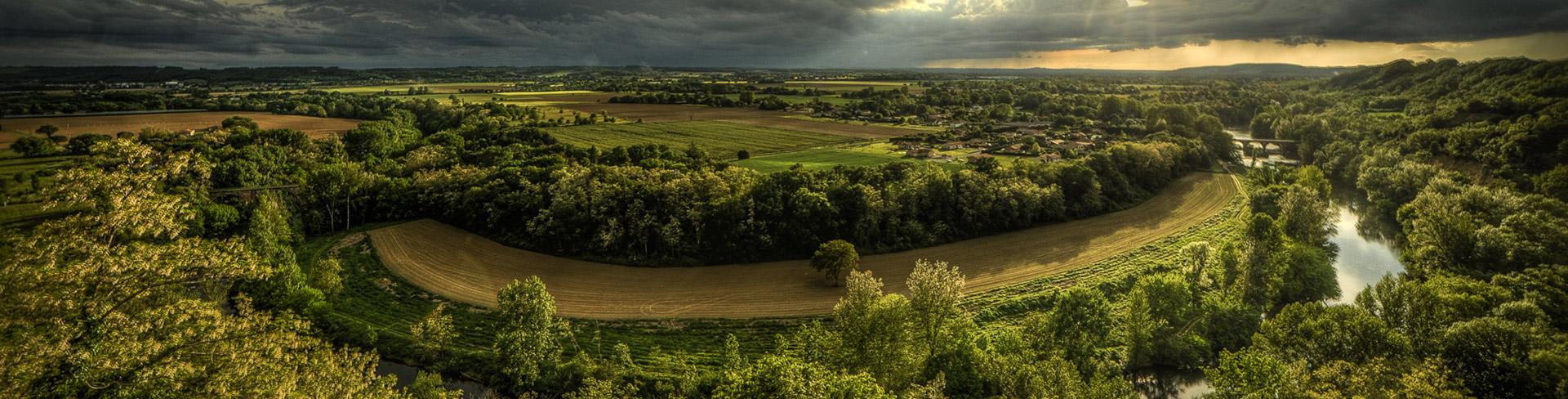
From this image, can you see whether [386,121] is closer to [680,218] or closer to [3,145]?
[3,145]

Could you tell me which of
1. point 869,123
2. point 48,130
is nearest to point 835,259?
point 48,130

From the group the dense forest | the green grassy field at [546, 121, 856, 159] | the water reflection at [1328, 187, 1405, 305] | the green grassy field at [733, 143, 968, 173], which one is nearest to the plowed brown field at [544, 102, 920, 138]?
the green grassy field at [546, 121, 856, 159]

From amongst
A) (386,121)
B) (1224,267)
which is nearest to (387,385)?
(1224,267)

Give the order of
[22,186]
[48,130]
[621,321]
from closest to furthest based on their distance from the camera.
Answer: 1. [621,321]
2. [22,186]
3. [48,130]

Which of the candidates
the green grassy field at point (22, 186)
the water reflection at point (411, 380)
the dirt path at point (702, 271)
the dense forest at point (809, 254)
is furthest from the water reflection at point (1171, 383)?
the green grassy field at point (22, 186)

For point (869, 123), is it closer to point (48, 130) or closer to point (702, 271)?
point (702, 271)

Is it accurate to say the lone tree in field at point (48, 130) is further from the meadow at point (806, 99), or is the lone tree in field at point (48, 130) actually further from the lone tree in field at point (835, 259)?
the meadow at point (806, 99)
